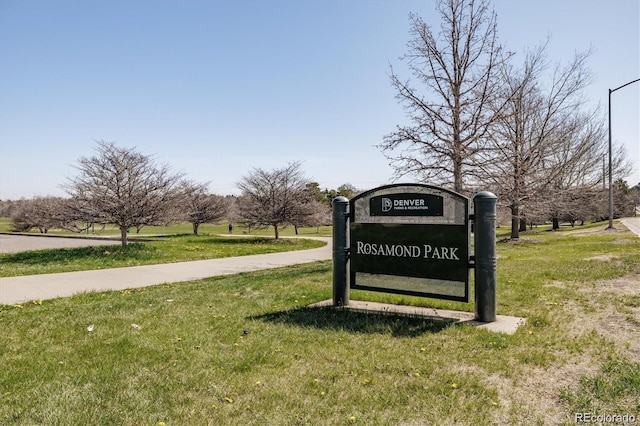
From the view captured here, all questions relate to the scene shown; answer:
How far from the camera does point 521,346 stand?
446 cm

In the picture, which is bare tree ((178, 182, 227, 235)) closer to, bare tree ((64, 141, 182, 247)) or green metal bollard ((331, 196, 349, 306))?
bare tree ((64, 141, 182, 247))

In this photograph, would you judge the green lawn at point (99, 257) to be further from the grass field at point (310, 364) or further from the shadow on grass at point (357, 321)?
the shadow on grass at point (357, 321)

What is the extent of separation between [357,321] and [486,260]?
1851 millimetres

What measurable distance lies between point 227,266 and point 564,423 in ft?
36.5

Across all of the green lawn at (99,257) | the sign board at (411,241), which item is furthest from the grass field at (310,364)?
the green lawn at (99,257)

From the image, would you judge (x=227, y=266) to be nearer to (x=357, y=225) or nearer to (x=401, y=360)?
(x=357, y=225)

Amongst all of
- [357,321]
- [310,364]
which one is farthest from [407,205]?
[310,364]

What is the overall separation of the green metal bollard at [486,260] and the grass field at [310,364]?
1.69ft

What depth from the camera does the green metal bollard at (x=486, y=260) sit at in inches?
215

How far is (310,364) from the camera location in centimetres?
404

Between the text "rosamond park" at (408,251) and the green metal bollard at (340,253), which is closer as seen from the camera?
the text "rosamond park" at (408,251)

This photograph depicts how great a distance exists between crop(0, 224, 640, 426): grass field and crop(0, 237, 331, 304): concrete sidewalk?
1790 mm

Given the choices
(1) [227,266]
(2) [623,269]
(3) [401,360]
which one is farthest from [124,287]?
(2) [623,269]

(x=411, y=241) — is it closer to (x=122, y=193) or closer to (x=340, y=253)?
(x=340, y=253)
